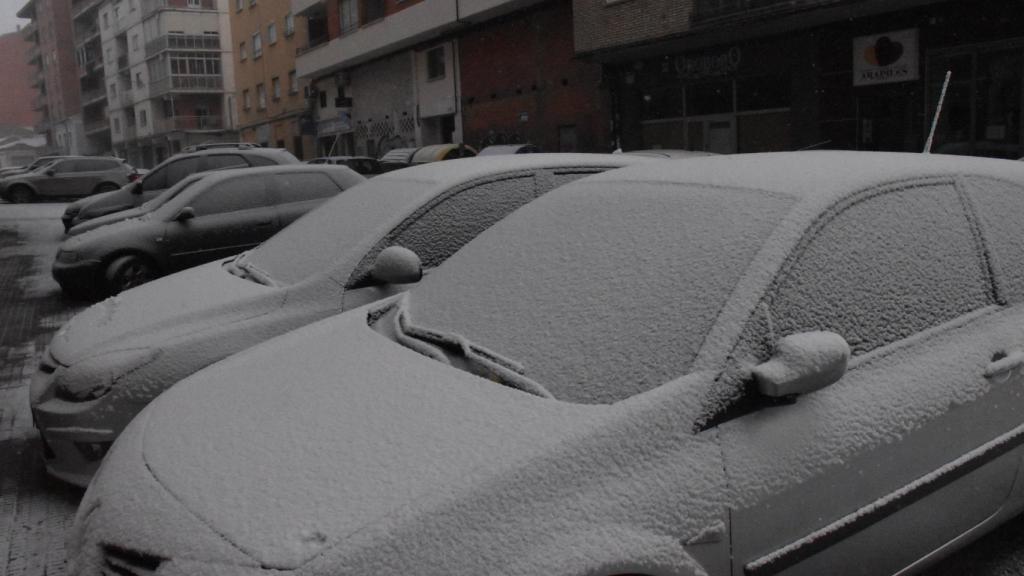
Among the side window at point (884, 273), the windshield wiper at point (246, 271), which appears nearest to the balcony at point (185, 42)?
the windshield wiper at point (246, 271)

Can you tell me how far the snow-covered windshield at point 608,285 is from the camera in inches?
87.5

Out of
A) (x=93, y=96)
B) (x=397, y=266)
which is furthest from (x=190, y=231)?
(x=93, y=96)

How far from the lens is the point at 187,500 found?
6.53ft

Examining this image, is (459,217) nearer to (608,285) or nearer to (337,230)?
(337,230)

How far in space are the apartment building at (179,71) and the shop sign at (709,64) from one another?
4088 centimetres

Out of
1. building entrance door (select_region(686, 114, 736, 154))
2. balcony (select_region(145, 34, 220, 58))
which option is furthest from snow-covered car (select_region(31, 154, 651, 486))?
balcony (select_region(145, 34, 220, 58))

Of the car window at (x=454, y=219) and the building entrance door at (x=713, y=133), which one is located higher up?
the building entrance door at (x=713, y=133)

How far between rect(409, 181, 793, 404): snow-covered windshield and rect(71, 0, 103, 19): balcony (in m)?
74.4

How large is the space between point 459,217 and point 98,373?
1824mm

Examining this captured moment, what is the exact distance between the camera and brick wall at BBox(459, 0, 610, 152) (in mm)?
23625

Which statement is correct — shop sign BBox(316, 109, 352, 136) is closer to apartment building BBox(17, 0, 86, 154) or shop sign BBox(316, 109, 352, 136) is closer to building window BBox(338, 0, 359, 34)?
building window BBox(338, 0, 359, 34)

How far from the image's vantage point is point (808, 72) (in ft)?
58.2

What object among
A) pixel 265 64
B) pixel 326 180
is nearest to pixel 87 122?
pixel 265 64

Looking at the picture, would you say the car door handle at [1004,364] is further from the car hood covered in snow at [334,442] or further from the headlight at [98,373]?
the headlight at [98,373]
